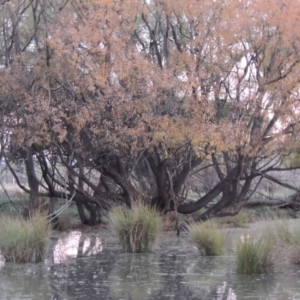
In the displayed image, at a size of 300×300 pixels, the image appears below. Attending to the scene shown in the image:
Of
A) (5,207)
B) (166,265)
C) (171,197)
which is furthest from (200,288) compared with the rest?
(5,207)

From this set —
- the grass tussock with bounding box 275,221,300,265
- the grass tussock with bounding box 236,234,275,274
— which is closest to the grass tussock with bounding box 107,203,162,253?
the grass tussock with bounding box 275,221,300,265

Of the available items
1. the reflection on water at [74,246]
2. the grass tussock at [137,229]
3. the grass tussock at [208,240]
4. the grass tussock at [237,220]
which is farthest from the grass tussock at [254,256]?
the grass tussock at [237,220]

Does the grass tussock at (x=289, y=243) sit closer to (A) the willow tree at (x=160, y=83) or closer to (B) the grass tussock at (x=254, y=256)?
(B) the grass tussock at (x=254, y=256)

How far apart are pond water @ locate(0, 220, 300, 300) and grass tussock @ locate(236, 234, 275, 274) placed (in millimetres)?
176

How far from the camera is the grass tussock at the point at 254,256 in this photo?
10.0 metres

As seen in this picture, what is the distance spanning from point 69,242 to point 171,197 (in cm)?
327

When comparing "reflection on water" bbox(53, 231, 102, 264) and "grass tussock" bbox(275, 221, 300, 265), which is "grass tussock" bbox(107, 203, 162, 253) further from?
"grass tussock" bbox(275, 221, 300, 265)

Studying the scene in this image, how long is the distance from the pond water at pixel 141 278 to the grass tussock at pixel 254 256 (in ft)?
0.58

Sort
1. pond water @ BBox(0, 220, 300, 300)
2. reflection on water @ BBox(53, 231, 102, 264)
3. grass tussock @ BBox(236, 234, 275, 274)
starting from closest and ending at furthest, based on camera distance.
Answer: pond water @ BBox(0, 220, 300, 300), grass tussock @ BBox(236, 234, 275, 274), reflection on water @ BBox(53, 231, 102, 264)

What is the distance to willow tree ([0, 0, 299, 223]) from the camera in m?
14.0

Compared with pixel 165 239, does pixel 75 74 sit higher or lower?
higher

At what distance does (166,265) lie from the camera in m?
11.3

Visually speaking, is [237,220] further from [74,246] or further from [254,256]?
[254,256]

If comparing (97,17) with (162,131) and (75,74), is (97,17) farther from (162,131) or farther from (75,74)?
(162,131)
